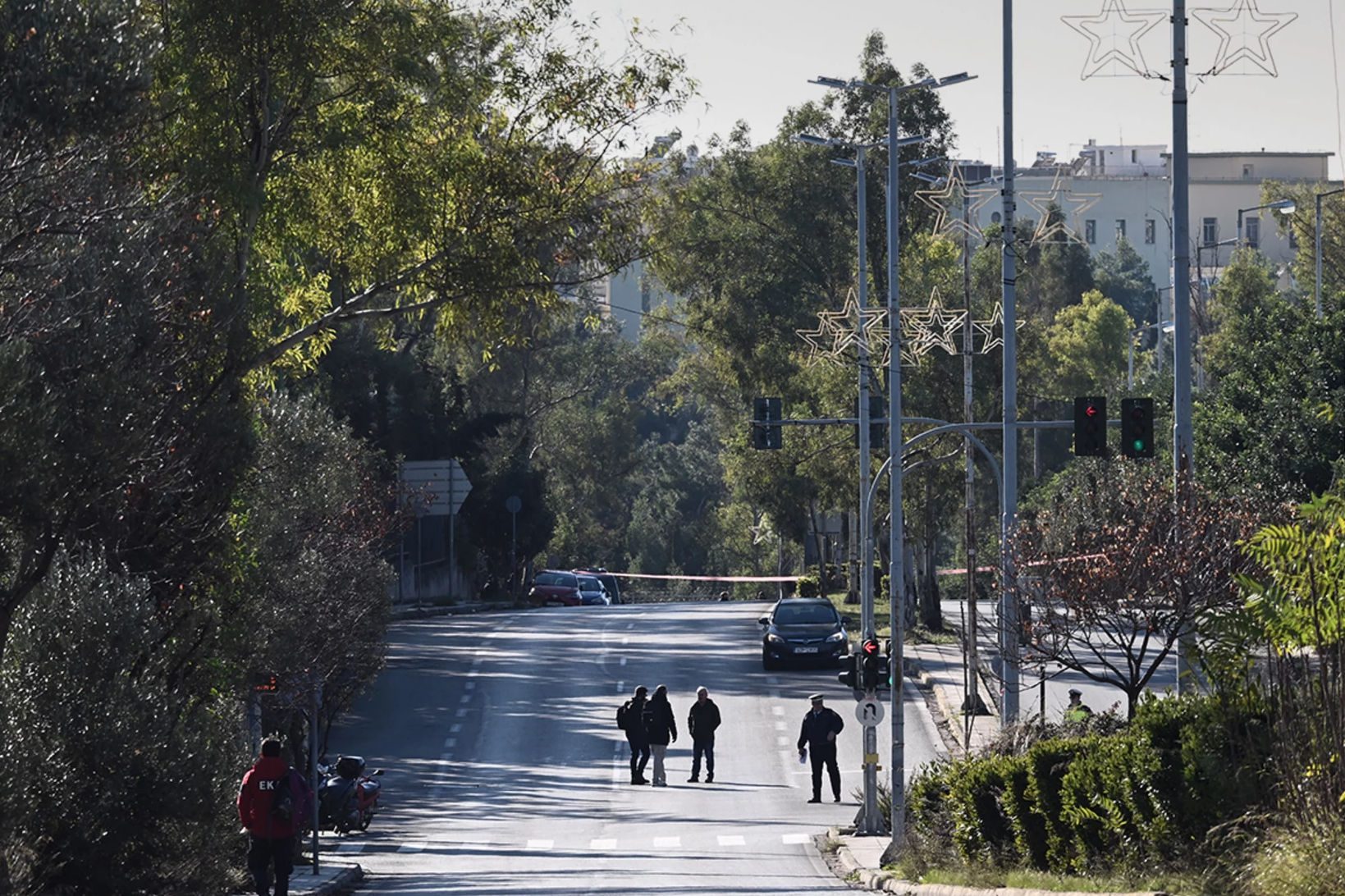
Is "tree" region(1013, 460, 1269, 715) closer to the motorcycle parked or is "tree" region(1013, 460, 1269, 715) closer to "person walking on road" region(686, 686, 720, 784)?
the motorcycle parked

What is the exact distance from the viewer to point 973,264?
67688mm

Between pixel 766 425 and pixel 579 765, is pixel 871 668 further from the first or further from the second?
pixel 766 425

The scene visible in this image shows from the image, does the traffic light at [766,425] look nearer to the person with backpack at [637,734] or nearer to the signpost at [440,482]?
the person with backpack at [637,734]

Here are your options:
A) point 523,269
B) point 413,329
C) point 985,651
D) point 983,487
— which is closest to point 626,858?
point 523,269

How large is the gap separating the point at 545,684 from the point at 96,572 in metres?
29.8

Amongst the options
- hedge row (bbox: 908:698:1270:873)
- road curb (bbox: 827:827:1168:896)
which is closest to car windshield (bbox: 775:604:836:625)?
road curb (bbox: 827:827:1168:896)

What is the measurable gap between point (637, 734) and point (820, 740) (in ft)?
13.7

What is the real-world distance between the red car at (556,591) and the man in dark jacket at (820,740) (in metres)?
39.1

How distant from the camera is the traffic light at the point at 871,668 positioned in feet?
88.2

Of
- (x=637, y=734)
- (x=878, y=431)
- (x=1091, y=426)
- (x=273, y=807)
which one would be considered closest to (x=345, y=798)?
(x=637, y=734)

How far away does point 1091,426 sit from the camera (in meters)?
27.4

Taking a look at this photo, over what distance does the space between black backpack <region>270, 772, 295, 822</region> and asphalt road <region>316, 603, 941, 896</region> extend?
11.8 feet

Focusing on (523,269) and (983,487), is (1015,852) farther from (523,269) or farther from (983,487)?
(983,487)

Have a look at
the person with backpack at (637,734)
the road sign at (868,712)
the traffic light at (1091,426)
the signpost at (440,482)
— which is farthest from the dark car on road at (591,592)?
the road sign at (868,712)
